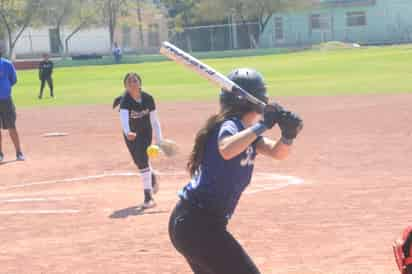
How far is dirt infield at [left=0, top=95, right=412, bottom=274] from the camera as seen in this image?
8828 millimetres

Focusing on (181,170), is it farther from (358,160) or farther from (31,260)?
(31,260)

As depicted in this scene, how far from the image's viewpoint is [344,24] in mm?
81375

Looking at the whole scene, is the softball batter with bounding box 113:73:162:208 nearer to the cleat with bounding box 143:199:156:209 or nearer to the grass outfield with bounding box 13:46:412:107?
the cleat with bounding box 143:199:156:209

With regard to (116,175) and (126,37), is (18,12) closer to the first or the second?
(126,37)

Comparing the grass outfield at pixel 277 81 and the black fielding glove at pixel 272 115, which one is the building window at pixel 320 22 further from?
the black fielding glove at pixel 272 115

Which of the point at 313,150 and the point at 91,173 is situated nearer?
the point at 91,173

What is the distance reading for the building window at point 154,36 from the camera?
301 ft

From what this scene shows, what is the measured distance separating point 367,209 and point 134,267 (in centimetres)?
358

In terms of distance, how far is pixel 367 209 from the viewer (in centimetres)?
1091

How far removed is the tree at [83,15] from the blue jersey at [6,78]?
2680 inches

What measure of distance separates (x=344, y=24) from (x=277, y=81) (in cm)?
4372

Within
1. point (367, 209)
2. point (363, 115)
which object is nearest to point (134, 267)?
point (367, 209)

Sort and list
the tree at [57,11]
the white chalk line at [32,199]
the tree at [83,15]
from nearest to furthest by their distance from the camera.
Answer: the white chalk line at [32,199], the tree at [57,11], the tree at [83,15]

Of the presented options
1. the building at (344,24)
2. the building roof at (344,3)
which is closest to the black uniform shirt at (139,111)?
the building at (344,24)
